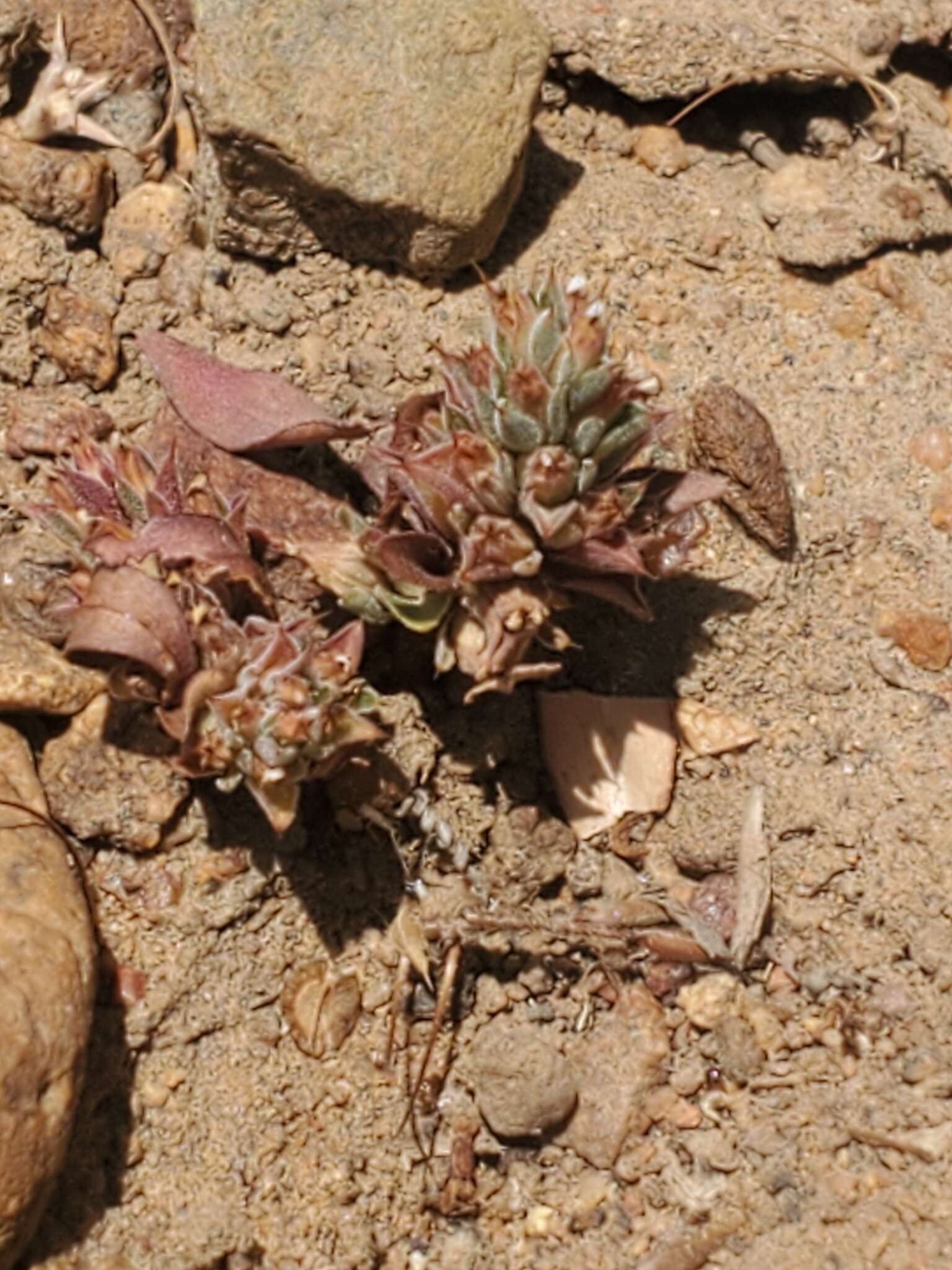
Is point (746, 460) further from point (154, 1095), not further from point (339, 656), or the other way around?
point (154, 1095)

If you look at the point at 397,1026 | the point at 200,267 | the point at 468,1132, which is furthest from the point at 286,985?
the point at 200,267

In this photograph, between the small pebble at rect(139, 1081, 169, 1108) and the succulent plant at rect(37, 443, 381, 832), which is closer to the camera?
A: the succulent plant at rect(37, 443, 381, 832)

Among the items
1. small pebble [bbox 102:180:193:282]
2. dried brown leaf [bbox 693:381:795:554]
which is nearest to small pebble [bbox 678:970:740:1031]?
dried brown leaf [bbox 693:381:795:554]

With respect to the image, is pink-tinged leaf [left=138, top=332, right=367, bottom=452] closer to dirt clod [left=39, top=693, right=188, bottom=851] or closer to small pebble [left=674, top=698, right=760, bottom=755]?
dirt clod [left=39, top=693, right=188, bottom=851]

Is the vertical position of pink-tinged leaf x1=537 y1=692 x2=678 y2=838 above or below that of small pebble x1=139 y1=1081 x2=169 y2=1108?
above

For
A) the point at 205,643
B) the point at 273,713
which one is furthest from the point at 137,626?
the point at 273,713

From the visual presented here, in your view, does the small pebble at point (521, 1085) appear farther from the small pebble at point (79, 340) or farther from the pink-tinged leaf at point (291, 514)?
the small pebble at point (79, 340)
